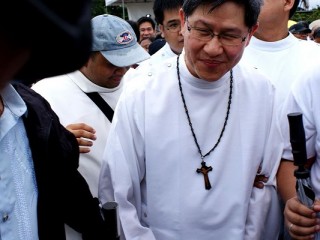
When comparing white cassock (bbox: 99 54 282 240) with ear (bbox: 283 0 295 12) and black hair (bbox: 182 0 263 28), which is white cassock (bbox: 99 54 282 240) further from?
ear (bbox: 283 0 295 12)

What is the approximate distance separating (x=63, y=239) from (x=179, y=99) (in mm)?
871

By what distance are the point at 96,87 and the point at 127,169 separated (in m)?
0.66

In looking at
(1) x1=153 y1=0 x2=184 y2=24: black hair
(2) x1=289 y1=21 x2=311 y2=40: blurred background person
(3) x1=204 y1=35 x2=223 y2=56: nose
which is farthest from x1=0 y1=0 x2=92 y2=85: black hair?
(2) x1=289 y1=21 x2=311 y2=40: blurred background person

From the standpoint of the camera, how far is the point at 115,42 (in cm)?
233

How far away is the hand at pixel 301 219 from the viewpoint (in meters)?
1.63

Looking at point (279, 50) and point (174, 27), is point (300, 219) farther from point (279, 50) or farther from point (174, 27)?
point (174, 27)

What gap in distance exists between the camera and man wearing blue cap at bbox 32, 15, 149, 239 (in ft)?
7.23

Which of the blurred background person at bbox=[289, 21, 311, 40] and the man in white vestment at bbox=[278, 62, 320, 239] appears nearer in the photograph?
the man in white vestment at bbox=[278, 62, 320, 239]

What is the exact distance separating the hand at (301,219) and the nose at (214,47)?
2.40ft

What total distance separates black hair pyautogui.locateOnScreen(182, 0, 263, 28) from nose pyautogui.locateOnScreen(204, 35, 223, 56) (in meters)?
0.13

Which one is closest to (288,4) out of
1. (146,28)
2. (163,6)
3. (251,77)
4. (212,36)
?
(251,77)

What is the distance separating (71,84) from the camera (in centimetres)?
230

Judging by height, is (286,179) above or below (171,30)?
below

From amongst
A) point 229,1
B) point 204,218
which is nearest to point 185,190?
point 204,218
